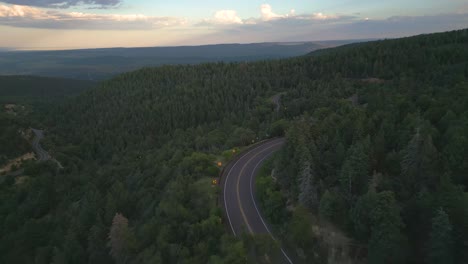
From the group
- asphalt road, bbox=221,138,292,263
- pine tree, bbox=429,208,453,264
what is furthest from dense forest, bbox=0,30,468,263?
asphalt road, bbox=221,138,292,263

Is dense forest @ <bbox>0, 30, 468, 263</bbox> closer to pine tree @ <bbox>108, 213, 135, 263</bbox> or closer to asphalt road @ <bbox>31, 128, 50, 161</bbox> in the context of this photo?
pine tree @ <bbox>108, 213, 135, 263</bbox>

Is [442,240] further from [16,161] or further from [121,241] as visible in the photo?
[16,161]

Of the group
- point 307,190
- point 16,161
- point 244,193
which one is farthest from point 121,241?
point 16,161

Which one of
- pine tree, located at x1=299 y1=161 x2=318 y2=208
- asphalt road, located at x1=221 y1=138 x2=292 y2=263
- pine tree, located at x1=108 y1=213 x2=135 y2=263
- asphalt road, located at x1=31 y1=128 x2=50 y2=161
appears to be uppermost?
pine tree, located at x1=299 y1=161 x2=318 y2=208

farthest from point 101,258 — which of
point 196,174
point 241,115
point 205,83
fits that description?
point 205,83

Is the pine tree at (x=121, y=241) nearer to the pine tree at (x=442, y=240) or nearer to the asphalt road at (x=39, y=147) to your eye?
the pine tree at (x=442, y=240)

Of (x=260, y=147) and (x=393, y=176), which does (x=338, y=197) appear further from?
(x=260, y=147)
